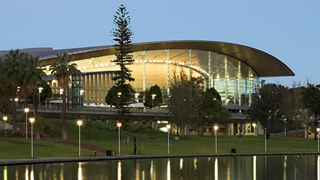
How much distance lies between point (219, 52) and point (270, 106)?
4183 centimetres

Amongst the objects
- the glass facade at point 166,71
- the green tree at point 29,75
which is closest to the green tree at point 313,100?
the glass facade at point 166,71

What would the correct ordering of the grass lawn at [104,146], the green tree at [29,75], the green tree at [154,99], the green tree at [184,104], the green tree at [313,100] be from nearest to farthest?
1. the grass lawn at [104,146]
2. the green tree at [29,75]
3. the green tree at [184,104]
4. the green tree at [313,100]
5. the green tree at [154,99]

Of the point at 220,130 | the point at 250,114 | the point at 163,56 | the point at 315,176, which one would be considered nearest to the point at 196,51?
the point at 163,56

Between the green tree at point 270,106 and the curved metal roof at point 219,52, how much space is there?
1312 inches

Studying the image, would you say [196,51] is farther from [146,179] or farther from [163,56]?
[146,179]

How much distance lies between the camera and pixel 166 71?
142625 millimetres

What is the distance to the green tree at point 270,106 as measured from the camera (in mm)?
103562

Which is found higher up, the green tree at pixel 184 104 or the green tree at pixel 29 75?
the green tree at pixel 29 75

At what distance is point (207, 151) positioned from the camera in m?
66.9

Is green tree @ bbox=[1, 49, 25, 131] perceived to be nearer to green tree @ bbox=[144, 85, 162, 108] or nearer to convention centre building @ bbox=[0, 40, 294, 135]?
convention centre building @ bbox=[0, 40, 294, 135]

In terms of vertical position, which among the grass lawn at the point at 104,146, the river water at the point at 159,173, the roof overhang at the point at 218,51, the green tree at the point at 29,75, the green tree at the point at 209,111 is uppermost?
the roof overhang at the point at 218,51

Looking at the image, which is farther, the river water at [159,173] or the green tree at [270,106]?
the green tree at [270,106]

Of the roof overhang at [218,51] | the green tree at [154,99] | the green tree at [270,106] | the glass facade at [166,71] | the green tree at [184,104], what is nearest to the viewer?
the green tree at [184,104]

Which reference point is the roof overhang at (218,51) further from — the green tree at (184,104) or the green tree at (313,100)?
the green tree at (184,104)
